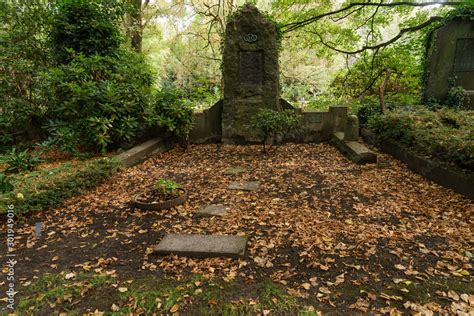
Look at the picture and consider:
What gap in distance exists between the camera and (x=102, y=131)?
5965mm

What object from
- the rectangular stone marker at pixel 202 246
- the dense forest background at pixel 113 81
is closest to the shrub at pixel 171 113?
the dense forest background at pixel 113 81

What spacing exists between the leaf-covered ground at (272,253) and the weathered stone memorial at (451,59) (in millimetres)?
5509

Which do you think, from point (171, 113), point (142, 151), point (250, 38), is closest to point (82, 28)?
point (171, 113)

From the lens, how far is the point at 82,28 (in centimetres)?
711

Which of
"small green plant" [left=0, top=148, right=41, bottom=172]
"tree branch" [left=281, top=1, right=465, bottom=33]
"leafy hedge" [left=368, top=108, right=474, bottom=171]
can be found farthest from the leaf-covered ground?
"tree branch" [left=281, top=1, right=465, bottom=33]

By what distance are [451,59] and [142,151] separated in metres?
9.49

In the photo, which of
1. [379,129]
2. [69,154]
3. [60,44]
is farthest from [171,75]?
[379,129]

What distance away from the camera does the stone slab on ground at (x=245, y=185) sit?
4750 millimetres

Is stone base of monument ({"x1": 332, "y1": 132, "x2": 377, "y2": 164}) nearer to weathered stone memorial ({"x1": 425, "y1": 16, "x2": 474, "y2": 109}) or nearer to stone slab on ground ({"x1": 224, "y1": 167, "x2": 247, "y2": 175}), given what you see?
stone slab on ground ({"x1": 224, "y1": 167, "x2": 247, "y2": 175})

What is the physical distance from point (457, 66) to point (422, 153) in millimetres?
5351

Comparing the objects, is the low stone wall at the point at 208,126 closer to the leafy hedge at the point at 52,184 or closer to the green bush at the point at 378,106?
the leafy hedge at the point at 52,184

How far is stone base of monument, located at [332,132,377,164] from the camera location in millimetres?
5855

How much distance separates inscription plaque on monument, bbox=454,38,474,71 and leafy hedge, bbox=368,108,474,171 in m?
3.16

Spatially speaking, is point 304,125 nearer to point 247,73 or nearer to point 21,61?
point 247,73
